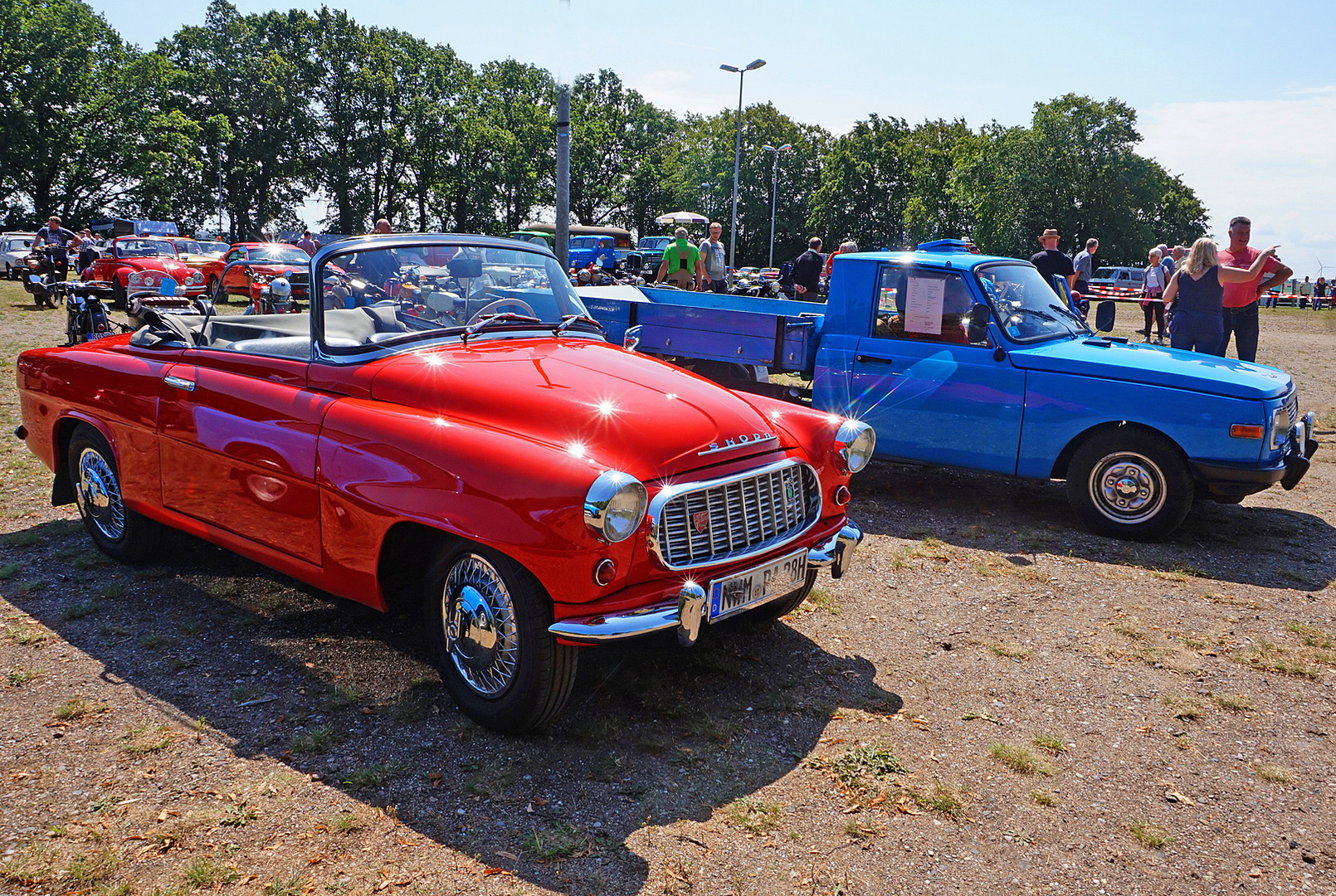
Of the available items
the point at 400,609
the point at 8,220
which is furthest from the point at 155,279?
the point at 8,220

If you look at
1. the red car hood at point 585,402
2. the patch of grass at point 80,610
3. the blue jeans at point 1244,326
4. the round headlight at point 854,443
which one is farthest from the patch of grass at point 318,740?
the blue jeans at point 1244,326

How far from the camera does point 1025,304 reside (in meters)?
7.20

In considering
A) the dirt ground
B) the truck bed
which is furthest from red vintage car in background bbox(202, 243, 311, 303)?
the truck bed

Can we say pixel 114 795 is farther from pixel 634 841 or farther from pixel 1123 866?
pixel 1123 866

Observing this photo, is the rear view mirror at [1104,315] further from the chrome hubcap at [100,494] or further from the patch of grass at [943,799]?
the chrome hubcap at [100,494]

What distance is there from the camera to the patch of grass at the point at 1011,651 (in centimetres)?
466

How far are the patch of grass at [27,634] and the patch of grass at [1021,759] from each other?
4.34m

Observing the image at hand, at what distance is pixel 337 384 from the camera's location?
4.14m

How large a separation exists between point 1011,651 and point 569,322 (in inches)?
109

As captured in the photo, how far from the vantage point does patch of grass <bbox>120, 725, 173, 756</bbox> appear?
354 centimetres

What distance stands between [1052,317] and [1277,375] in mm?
1561

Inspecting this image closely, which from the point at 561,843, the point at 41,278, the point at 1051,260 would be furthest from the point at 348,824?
the point at 41,278

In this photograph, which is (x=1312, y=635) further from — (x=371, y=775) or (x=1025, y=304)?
(x=371, y=775)

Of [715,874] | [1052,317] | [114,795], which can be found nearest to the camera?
[715,874]
